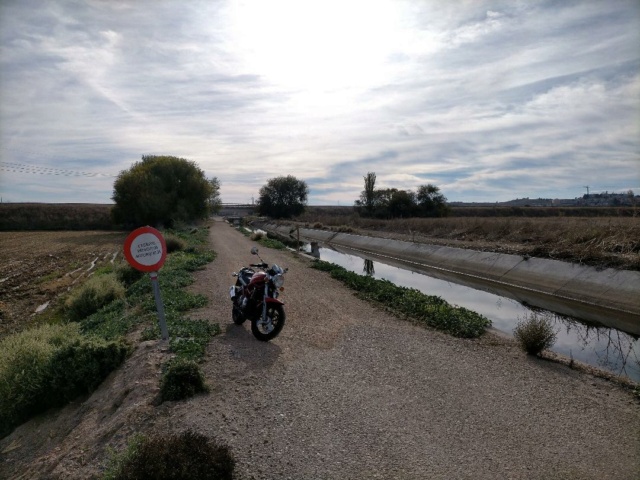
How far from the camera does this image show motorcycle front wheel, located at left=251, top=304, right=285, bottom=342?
765cm

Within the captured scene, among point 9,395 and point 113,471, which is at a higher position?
point 113,471

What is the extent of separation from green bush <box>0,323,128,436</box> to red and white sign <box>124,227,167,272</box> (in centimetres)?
134

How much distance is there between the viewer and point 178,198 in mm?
52281

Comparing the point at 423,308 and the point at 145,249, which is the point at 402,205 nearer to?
the point at 423,308

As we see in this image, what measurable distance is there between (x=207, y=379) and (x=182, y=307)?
4.40m

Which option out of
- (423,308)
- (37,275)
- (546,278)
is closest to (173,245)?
(37,275)

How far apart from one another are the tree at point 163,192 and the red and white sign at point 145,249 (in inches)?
1714

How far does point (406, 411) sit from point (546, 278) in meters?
14.7

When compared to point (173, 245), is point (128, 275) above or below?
below

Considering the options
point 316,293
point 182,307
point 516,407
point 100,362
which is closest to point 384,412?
point 516,407

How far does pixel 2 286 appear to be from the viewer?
18953mm

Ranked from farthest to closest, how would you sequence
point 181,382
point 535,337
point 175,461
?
1. point 535,337
2. point 181,382
3. point 175,461

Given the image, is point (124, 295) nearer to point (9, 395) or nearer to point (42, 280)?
point (9, 395)

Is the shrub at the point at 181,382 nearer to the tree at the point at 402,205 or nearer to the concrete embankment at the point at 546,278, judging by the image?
the concrete embankment at the point at 546,278
